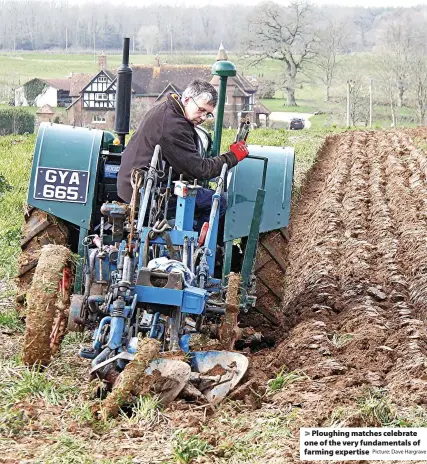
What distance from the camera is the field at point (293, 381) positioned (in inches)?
169

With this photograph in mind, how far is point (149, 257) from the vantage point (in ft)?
18.6

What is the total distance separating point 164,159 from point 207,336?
117cm

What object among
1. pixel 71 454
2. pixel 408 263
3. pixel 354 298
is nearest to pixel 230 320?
pixel 71 454

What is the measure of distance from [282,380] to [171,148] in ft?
5.60

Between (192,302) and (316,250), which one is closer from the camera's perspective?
(192,302)

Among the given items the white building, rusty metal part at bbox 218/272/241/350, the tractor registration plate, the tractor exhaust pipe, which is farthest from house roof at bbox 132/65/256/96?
rusty metal part at bbox 218/272/241/350

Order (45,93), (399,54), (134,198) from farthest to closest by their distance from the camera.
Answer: (399,54), (45,93), (134,198)

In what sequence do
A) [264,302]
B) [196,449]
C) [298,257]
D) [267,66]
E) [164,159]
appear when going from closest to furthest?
[196,449] → [164,159] → [264,302] → [298,257] → [267,66]

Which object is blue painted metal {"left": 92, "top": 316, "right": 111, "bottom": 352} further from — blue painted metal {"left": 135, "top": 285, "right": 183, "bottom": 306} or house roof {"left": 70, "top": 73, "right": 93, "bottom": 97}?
house roof {"left": 70, "top": 73, "right": 93, "bottom": 97}

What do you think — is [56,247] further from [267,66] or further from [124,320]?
[267,66]

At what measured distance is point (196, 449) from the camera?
4.19 meters

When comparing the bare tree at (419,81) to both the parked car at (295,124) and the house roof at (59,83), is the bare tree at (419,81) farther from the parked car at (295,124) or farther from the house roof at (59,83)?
the house roof at (59,83)

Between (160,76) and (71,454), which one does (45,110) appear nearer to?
(160,76)

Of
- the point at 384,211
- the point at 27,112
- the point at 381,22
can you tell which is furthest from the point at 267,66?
the point at 384,211
